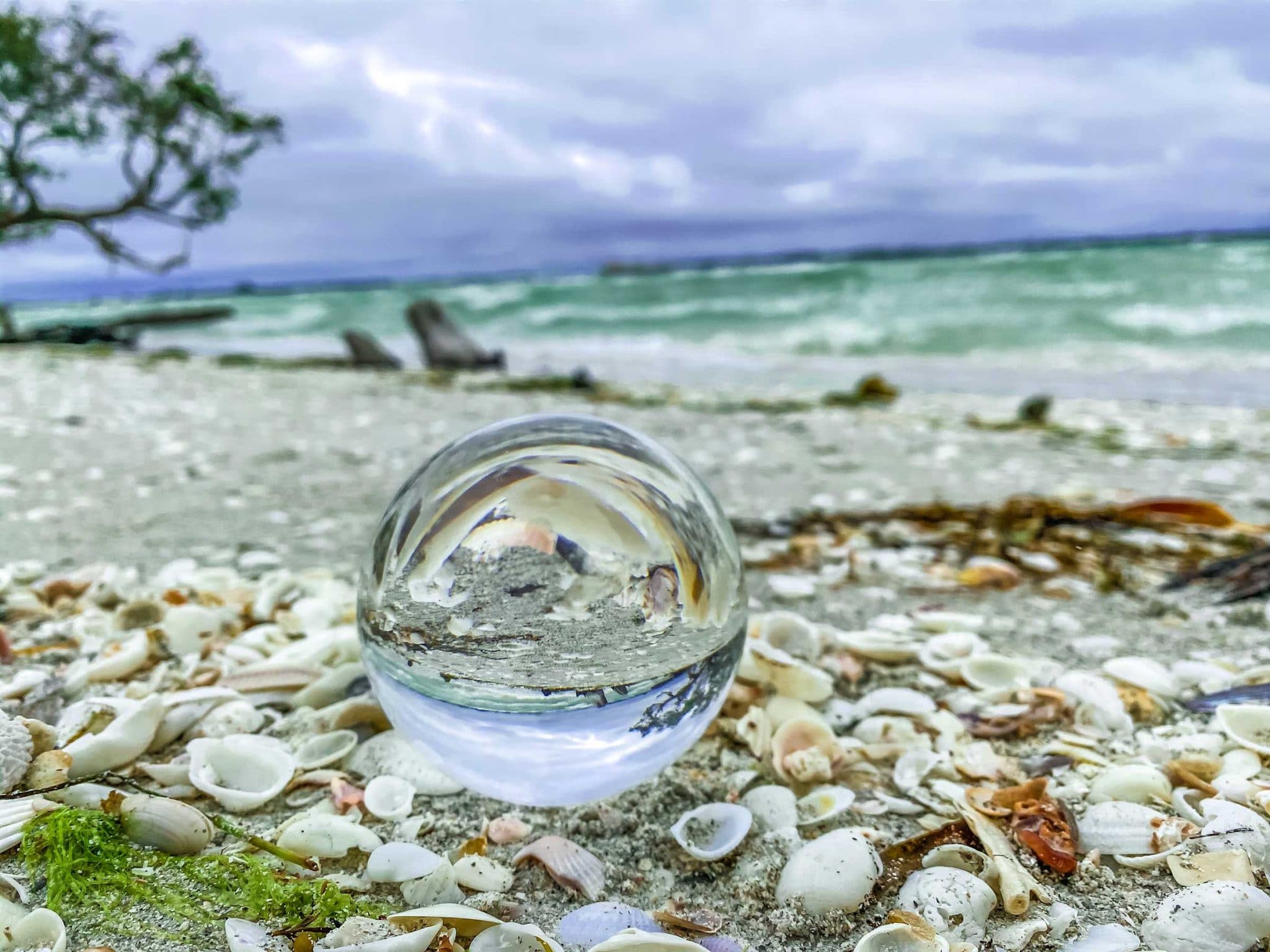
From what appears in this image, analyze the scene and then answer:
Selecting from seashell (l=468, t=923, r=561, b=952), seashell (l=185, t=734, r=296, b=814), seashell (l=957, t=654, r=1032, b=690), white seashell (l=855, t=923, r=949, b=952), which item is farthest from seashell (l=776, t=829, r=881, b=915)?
seashell (l=185, t=734, r=296, b=814)

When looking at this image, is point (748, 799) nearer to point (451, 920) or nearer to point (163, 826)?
point (451, 920)

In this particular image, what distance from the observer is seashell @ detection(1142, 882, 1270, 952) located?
1.28m

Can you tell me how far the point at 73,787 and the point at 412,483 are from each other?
2.60 feet

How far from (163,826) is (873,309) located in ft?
58.2

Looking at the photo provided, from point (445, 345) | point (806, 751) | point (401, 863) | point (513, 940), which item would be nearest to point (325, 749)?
point (401, 863)

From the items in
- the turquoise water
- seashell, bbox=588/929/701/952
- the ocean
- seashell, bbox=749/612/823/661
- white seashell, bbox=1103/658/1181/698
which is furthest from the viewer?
the turquoise water

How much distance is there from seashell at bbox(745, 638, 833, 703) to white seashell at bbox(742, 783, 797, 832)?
39 cm

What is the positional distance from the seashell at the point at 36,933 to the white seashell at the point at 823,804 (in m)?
1.19

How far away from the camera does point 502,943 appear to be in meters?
1.33

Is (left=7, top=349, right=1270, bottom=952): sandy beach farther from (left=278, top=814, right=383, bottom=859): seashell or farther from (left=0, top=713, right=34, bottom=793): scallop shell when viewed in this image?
(left=0, top=713, right=34, bottom=793): scallop shell

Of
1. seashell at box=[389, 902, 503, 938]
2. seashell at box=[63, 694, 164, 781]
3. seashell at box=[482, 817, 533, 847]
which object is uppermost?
seashell at box=[63, 694, 164, 781]

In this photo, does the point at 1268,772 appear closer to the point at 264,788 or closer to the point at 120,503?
the point at 264,788

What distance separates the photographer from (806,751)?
1.87 m

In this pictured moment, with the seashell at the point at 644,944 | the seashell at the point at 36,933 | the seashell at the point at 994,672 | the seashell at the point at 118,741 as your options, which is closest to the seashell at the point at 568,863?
the seashell at the point at 644,944
